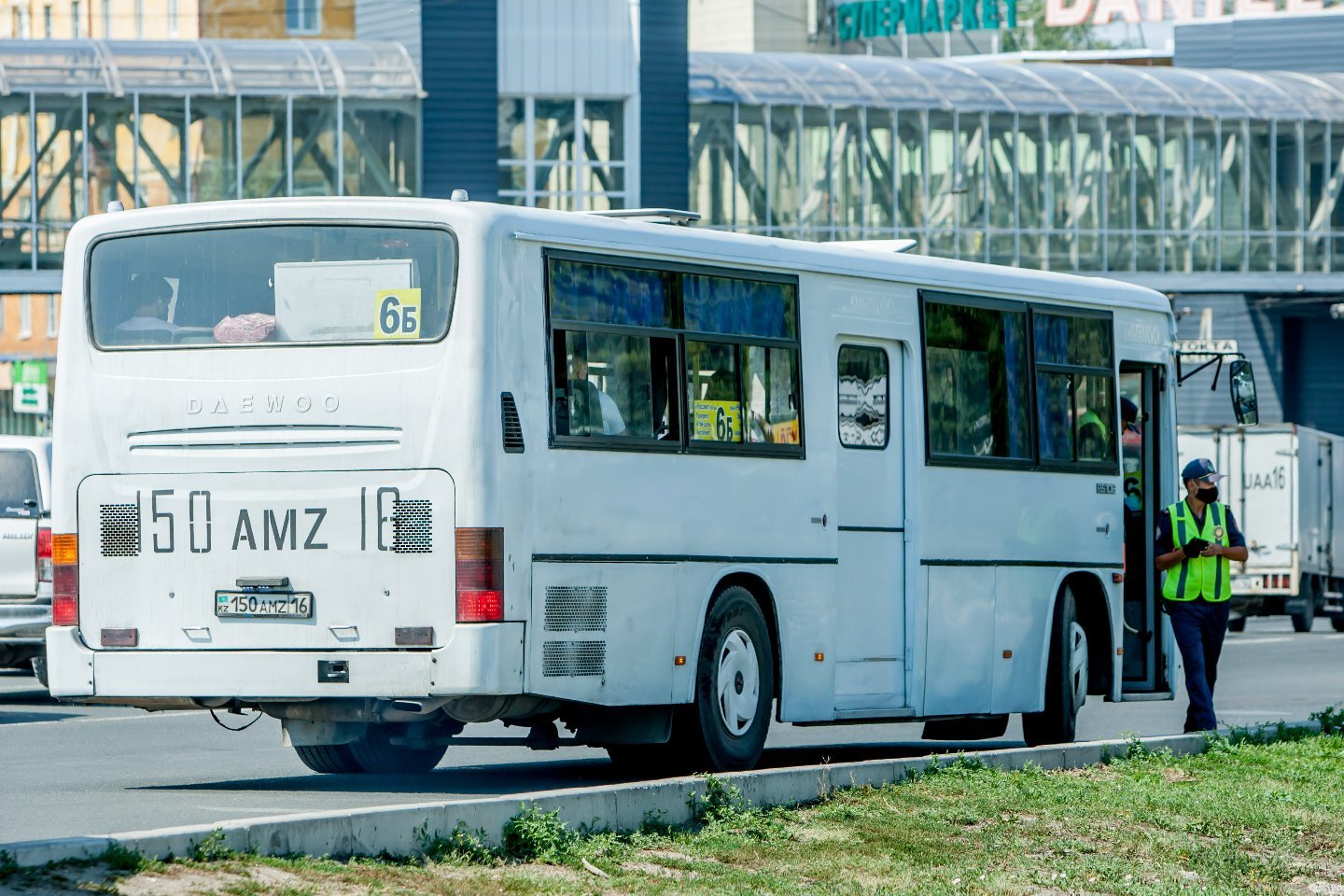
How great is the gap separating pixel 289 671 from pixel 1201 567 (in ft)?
21.0

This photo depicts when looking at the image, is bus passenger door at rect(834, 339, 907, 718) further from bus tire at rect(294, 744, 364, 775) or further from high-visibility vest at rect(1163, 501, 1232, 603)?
bus tire at rect(294, 744, 364, 775)

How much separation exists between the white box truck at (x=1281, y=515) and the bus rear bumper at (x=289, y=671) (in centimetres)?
2542

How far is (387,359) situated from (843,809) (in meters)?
2.82

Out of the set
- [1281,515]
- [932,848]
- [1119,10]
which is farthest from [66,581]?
[1119,10]

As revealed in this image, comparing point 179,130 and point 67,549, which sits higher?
point 179,130

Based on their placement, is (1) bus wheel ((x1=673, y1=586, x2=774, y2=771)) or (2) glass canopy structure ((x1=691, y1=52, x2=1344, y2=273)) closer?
(1) bus wheel ((x1=673, y1=586, x2=774, y2=771))

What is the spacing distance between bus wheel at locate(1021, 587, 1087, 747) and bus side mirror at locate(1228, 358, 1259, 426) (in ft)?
5.63

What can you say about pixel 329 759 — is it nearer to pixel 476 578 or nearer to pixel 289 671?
pixel 289 671

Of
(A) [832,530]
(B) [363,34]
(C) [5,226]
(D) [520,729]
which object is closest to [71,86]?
(C) [5,226]

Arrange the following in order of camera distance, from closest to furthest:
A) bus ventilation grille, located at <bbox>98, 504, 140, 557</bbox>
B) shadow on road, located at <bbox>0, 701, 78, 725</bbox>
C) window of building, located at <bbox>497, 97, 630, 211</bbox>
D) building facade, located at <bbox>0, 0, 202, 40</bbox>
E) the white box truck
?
bus ventilation grille, located at <bbox>98, 504, 140, 557</bbox> → shadow on road, located at <bbox>0, 701, 78, 725</bbox> → the white box truck → window of building, located at <bbox>497, 97, 630, 211</bbox> → building facade, located at <bbox>0, 0, 202, 40</bbox>

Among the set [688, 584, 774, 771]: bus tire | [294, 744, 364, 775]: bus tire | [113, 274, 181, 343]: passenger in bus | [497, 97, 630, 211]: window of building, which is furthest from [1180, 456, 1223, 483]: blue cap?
[497, 97, 630, 211]: window of building

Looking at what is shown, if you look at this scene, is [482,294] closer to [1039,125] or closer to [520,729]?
[520,729]

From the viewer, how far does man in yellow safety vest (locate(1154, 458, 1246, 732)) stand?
612 inches

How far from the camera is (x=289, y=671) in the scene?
11523 millimetres
